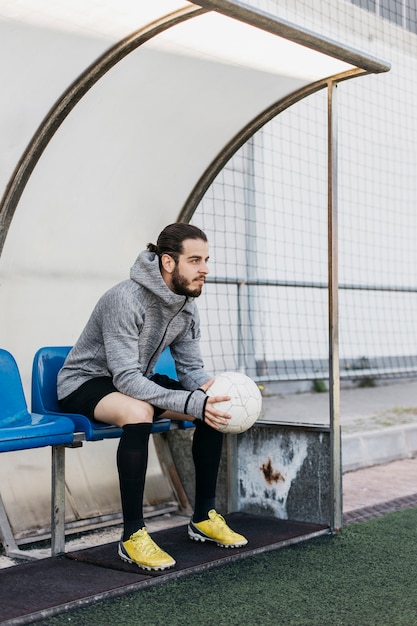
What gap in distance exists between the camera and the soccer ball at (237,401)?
11.5ft

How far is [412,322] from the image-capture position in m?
9.02

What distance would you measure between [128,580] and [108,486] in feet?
4.36

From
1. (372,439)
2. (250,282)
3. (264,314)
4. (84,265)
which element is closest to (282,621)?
(84,265)

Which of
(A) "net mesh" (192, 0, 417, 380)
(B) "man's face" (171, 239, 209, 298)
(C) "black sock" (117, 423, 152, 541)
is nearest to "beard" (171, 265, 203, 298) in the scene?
(B) "man's face" (171, 239, 209, 298)

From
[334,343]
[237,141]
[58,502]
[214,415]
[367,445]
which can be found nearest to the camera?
[214,415]

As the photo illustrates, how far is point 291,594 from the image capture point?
3115 mm

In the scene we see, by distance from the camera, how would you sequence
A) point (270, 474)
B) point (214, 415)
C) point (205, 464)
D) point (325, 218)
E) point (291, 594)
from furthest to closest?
1. point (325, 218)
2. point (270, 474)
3. point (205, 464)
4. point (214, 415)
5. point (291, 594)

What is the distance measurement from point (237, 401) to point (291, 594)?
80 centimetres

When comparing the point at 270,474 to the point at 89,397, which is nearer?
the point at 89,397

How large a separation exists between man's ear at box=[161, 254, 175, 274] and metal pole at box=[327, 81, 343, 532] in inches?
35.8

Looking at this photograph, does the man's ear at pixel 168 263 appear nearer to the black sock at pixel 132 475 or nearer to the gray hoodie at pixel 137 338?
the gray hoodie at pixel 137 338

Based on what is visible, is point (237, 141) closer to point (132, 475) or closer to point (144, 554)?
point (132, 475)

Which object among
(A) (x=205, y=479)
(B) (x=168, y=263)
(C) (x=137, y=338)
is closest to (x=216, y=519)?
(A) (x=205, y=479)

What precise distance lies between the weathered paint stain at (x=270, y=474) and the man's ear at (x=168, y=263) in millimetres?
1196
